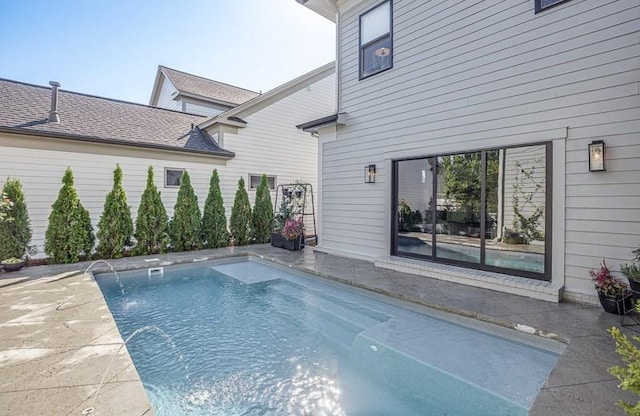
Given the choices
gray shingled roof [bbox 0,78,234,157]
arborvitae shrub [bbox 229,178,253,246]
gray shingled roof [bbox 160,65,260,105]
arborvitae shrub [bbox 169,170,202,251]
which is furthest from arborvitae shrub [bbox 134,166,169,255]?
gray shingled roof [bbox 160,65,260,105]

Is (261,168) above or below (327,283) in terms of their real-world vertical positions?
above

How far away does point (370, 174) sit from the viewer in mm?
6711

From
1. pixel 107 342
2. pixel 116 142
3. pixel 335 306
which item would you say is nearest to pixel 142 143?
pixel 116 142

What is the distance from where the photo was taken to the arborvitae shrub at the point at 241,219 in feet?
31.5

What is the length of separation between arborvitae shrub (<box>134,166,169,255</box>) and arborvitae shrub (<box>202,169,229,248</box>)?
1.08 metres

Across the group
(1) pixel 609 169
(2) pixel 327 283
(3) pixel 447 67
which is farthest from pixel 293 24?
(1) pixel 609 169

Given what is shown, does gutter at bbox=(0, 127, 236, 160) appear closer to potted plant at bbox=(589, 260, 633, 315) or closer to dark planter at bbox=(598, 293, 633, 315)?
potted plant at bbox=(589, 260, 633, 315)

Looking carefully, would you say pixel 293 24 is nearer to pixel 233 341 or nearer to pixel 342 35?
pixel 342 35

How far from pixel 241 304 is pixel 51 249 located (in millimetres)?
4848

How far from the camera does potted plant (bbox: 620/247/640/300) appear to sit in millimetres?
3336

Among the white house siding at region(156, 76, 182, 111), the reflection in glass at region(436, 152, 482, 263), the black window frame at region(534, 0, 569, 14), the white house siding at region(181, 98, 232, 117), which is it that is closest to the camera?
the black window frame at region(534, 0, 569, 14)

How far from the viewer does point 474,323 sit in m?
3.70

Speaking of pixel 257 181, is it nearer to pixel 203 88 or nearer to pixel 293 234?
pixel 293 234

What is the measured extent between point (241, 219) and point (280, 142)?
3529 mm
